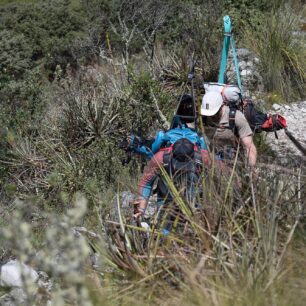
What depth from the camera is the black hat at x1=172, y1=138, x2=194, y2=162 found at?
11.9 feet

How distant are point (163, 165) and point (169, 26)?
9.59m

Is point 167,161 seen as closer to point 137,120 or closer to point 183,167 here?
point 183,167

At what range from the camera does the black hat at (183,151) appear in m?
3.64

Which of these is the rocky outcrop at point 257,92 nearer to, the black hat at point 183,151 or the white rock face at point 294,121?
the white rock face at point 294,121

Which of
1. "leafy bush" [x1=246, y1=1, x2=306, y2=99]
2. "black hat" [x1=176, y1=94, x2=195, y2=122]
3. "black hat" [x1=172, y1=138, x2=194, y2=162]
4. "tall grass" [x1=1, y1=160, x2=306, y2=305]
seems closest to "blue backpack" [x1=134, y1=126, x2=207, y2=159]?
"black hat" [x1=176, y1=94, x2=195, y2=122]

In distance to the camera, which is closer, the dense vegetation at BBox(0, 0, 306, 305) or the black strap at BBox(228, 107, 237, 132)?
the dense vegetation at BBox(0, 0, 306, 305)

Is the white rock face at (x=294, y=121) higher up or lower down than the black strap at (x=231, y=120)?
lower down

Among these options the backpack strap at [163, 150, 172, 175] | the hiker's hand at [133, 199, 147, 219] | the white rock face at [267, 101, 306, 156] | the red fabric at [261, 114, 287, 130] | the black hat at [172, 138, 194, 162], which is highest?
the black hat at [172, 138, 194, 162]

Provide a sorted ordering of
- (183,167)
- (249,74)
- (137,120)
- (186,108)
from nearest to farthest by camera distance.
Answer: (183,167) < (186,108) < (137,120) < (249,74)

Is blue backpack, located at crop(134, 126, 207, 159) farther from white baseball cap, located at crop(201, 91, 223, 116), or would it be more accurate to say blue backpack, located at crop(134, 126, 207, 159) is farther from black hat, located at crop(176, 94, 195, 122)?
white baseball cap, located at crop(201, 91, 223, 116)

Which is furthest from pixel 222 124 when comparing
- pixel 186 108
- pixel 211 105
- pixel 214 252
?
pixel 214 252

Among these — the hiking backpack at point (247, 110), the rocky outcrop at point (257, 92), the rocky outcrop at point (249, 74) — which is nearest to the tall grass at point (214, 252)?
the hiking backpack at point (247, 110)

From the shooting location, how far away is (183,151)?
11.9ft

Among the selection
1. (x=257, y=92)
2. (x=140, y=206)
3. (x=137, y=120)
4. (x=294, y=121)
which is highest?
(x=140, y=206)
